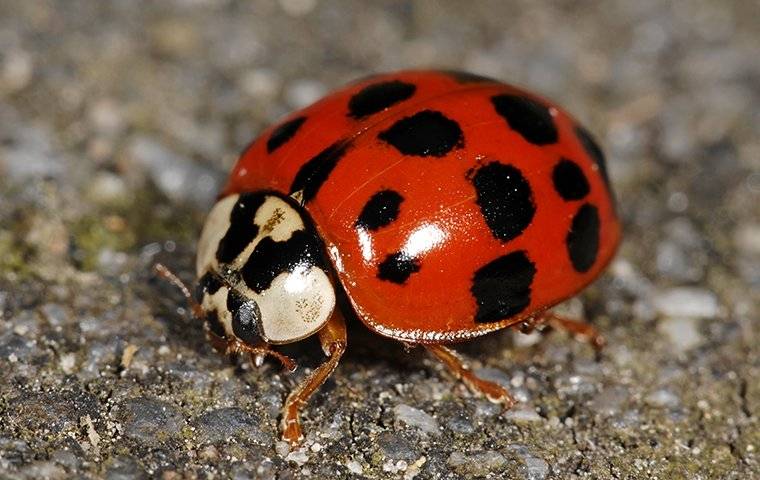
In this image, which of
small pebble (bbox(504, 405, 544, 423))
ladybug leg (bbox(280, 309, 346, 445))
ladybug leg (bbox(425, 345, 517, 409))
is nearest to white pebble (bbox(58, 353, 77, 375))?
ladybug leg (bbox(280, 309, 346, 445))

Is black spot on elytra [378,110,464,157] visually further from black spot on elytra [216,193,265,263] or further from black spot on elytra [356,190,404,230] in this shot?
black spot on elytra [216,193,265,263]

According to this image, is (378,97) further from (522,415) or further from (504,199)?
(522,415)

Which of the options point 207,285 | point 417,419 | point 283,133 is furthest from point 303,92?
point 417,419

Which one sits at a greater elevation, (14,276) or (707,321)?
(14,276)

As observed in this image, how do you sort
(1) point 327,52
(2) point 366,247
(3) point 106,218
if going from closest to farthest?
(2) point 366,247, (3) point 106,218, (1) point 327,52

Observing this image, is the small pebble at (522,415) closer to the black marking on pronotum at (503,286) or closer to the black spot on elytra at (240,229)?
the black marking on pronotum at (503,286)

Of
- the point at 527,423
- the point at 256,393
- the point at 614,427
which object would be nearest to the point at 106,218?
the point at 256,393

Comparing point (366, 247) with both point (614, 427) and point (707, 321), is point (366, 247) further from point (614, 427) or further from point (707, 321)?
point (707, 321)
